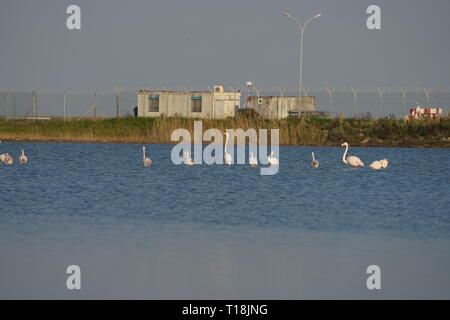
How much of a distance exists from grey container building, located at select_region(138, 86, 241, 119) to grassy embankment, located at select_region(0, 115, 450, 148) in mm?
11386

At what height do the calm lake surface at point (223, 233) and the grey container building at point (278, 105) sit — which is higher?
the grey container building at point (278, 105)

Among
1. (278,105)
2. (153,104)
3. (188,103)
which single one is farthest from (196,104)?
Result: (278,105)

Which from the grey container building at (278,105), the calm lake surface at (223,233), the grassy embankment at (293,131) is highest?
the grey container building at (278,105)

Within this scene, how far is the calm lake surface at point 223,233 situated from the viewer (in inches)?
607

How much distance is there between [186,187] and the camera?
31609 millimetres

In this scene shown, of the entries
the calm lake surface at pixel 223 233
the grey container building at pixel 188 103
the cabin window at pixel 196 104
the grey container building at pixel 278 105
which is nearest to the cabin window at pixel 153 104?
the grey container building at pixel 188 103

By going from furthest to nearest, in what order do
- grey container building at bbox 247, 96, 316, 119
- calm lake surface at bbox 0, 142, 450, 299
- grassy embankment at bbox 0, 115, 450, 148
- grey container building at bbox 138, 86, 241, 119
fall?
grey container building at bbox 247, 96, 316, 119, grey container building at bbox 138, 86, 241, 119, grassy embankment at bbox 0, 115, 450, 148, calm lake surface at bbox 0, 142, 450, 299

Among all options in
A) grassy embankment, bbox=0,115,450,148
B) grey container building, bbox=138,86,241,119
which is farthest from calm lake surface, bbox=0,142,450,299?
grey container building, bbox=138,86,241,119

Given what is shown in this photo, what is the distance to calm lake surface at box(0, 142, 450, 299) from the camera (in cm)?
1541

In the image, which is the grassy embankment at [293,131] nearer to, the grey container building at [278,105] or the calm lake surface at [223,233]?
the grey container building at [278,105]

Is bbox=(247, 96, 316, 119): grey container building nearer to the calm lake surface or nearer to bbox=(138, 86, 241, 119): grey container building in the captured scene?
bbox=(138, 86, 241, 119): grey container building

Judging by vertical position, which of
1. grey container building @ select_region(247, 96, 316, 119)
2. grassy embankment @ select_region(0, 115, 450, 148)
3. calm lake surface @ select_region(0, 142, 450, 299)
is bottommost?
Result: calm lake surface @ select_region(0, 142, 450, 299)

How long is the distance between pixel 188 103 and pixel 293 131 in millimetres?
19399

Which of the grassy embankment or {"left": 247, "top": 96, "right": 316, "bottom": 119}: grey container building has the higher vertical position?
{"left": 247, "top": 96, "right": 316, "bottom": 119}: grey container building
